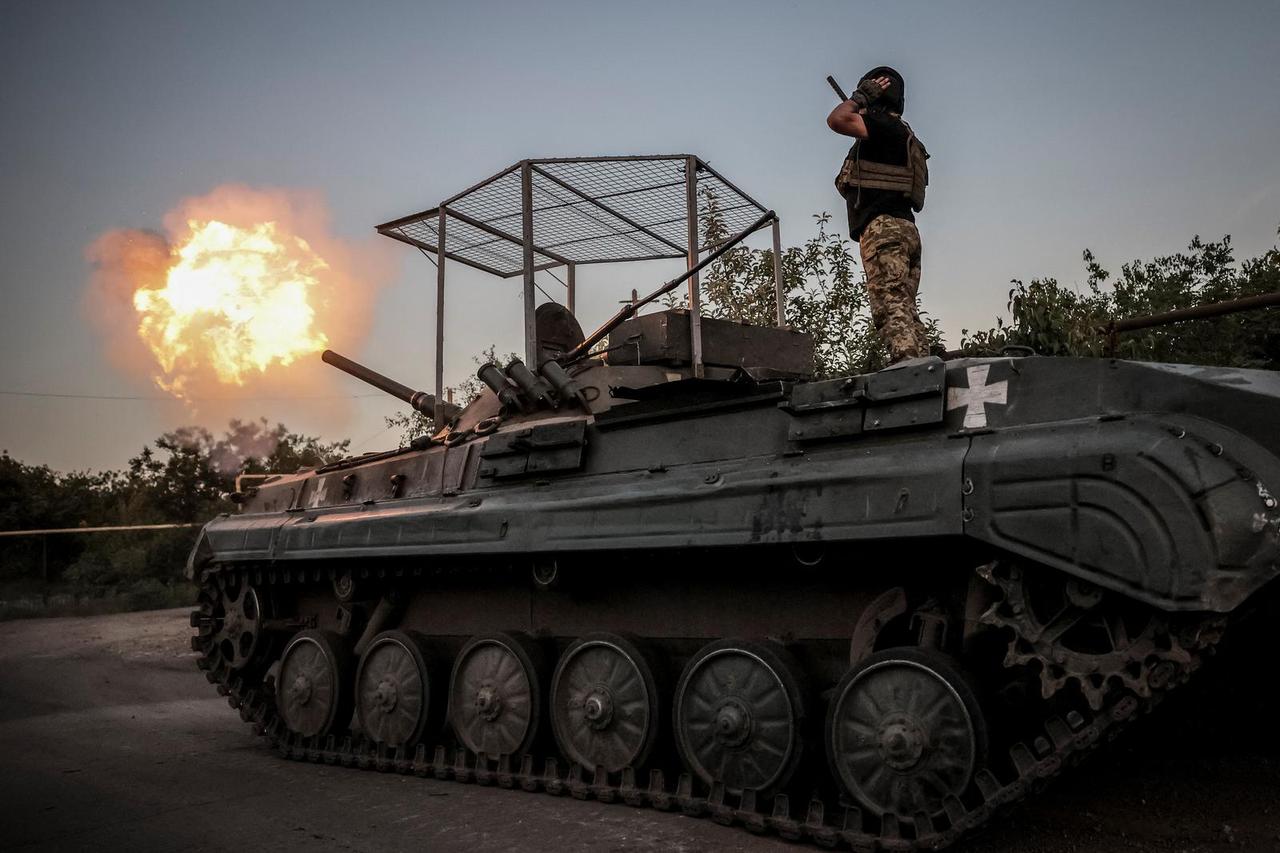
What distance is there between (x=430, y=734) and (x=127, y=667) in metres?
8.02

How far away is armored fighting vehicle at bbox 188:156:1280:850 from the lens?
4477 mm

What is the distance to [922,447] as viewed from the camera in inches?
203

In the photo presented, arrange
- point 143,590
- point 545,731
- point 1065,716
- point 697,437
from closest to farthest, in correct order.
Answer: point 1065,716
point 697,437
point 545,731
point 143,590

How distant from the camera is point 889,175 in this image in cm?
659

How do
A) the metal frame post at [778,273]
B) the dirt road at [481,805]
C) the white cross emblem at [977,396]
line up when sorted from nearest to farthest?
the white cross emblem at [977,396], the dirt road at [481,805], the metal frame post at [778,273]

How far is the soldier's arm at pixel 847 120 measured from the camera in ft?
20.9

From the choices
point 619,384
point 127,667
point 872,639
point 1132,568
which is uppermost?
point 619,384

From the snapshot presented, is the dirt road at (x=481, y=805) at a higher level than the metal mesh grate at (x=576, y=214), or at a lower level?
lower

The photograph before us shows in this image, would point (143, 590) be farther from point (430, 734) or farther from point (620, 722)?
point (620, 722)

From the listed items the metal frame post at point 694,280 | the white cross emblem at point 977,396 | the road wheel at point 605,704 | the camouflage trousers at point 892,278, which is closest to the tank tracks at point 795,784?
the road wheel at point 605,704

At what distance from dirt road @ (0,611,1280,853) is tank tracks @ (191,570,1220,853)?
0.10 metres

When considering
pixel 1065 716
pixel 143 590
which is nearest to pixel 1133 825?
pixel 1065 716

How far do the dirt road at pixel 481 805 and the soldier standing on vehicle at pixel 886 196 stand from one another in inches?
101

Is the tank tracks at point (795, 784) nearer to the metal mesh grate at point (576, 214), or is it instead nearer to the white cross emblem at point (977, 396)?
the white cross emblem at point (977, 396)
